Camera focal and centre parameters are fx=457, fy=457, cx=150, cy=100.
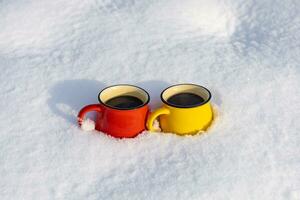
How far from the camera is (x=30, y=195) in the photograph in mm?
1233

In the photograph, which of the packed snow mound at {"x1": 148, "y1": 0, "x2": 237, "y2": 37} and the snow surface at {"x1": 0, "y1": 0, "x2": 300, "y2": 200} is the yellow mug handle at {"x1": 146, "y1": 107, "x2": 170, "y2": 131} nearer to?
the snow surface at {"x1": 0, "y1": 0, "x2": 300, "y2": 200}

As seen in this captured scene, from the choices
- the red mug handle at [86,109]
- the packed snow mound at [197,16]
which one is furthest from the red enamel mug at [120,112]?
the packed snow mound at [197,16]

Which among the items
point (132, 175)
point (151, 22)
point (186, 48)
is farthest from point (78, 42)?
point (132, 175)

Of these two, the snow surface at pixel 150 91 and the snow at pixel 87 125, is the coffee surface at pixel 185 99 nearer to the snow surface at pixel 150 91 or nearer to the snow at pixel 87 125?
the snow surface at pixel 150 91

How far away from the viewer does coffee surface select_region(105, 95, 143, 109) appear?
1.40 meters

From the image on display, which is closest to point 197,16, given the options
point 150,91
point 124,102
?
point 150,91

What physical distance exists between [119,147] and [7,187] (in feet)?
1.10

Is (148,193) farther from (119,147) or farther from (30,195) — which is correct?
(30,195)

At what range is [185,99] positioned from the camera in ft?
4.70

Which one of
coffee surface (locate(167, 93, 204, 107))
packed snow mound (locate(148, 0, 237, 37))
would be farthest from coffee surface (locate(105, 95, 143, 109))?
packed snow mound (locate(148, 0, 237, 37))

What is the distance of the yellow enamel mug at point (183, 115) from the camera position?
1359 millimetres

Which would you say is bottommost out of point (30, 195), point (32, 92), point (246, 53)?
point (30, 195)

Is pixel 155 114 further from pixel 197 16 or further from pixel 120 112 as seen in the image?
pixel 197 16

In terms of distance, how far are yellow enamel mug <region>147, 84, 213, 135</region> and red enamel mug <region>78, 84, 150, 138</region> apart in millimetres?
38
